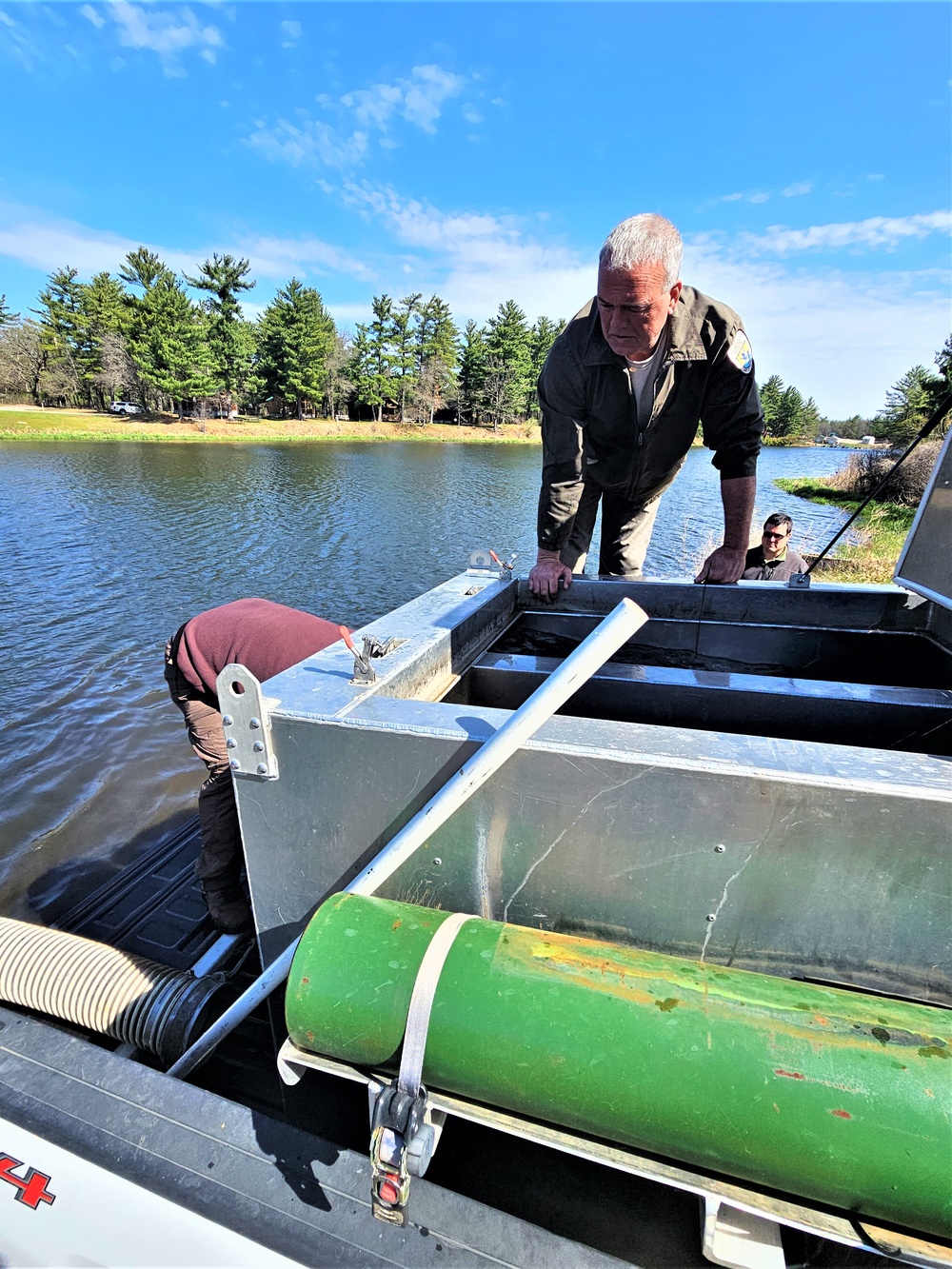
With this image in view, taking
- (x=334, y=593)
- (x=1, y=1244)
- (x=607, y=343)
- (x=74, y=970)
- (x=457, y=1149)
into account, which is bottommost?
(x=334, y=593)

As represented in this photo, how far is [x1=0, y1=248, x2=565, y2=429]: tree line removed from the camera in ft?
145

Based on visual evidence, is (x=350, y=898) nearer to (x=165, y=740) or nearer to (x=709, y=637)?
(x=709, y=637)

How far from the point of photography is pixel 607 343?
8.87 feet

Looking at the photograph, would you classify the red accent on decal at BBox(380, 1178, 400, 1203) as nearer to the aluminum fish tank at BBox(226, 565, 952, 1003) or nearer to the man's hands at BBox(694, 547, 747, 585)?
the aluminum fish tank at BBox(226, 565, 952, 1003)

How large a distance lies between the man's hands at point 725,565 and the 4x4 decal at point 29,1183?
114 inches

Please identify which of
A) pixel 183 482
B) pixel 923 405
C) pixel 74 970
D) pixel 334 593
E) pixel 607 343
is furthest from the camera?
pixel 923 405

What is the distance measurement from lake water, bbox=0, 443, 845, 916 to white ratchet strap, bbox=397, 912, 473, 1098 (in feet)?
13.5

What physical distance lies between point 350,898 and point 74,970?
1727mm

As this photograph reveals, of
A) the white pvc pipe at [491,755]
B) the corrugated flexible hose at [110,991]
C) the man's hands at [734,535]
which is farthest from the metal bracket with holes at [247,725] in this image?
Answer: the man's hands at [734,535]

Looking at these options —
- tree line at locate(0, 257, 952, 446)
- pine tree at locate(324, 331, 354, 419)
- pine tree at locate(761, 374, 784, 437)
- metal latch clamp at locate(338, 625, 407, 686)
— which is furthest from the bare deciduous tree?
pine tree at locate(761, 374, 784, 437)

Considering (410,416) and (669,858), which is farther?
(410,416)

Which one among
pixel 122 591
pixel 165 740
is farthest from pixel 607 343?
pixel 122 591

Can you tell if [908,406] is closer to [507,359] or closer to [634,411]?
[507,359]

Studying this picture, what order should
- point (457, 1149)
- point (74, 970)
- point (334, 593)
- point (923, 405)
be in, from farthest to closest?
1. point (923, 405)
2. point (334, 593)
3. point (74, 970)
4. point (457, 1149)
